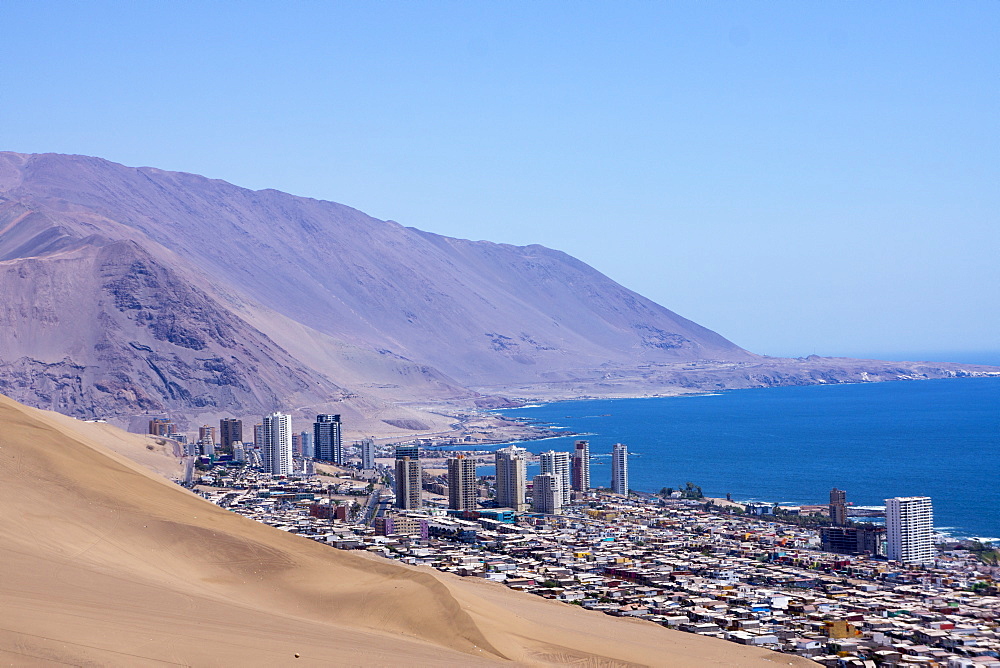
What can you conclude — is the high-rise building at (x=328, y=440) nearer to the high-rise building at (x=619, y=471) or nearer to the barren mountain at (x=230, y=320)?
the high-rise building at (x=619, y=471)

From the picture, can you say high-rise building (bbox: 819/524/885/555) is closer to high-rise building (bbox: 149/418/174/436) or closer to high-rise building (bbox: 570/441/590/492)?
high-rise building (bbox: 570/441/590/492)

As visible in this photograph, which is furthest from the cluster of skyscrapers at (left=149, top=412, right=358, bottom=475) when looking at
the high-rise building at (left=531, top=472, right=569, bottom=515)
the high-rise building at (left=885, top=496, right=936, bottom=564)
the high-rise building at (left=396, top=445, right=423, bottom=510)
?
the high-rise building at (left=885, top=496, right=936, bottom=564)

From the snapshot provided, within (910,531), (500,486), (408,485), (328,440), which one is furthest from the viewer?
(328,440)

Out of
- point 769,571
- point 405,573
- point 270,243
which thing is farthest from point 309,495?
point 270,243

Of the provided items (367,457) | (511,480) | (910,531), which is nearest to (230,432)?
(367,457)

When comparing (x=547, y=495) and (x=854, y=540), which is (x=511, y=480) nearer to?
(x=547, y=495)
